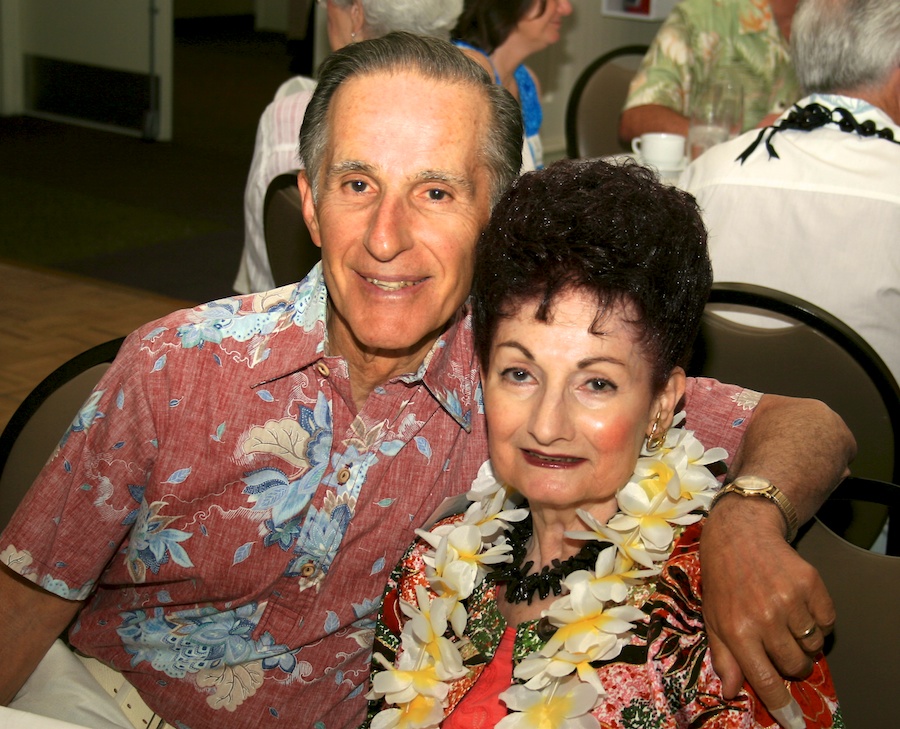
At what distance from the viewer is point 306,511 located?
1577 millimetres

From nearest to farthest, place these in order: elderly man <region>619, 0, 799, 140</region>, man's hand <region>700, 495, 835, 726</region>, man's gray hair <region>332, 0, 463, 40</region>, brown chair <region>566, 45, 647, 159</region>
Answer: man's hand <region>700, 495, 835, 726</region>
man's gray hair <region>332, 0, 463, 40</region>
elderly man <region>619, 0, 799, 140</region>
brown chair <region>566, 45, 647, 159</region>

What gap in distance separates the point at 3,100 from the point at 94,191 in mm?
2592

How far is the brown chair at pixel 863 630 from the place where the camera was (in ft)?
4.47

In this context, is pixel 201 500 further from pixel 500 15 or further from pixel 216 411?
pixel 500 15

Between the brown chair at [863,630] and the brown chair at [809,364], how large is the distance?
0.44 metres

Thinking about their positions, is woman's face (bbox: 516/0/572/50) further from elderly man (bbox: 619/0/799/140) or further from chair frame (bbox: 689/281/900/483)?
chair frame (bbox: 689/281/900/483)

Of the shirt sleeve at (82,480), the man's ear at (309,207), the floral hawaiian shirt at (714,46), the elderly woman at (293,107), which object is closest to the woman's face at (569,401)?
the man's ear at (309,207)

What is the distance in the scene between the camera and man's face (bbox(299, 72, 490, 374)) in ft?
5.09

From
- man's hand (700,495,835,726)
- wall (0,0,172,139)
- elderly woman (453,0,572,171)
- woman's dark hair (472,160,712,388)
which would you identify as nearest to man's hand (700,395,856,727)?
man's hand (700,495,835,726)

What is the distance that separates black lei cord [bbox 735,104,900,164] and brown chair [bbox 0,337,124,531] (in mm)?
1522

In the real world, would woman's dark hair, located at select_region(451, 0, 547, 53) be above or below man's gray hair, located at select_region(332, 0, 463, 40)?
below

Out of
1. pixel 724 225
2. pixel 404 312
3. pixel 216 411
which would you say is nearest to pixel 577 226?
pixel 404 312

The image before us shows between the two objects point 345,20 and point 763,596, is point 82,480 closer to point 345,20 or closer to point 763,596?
point 763,596

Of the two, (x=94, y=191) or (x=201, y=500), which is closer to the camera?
(x=201, y=500)
